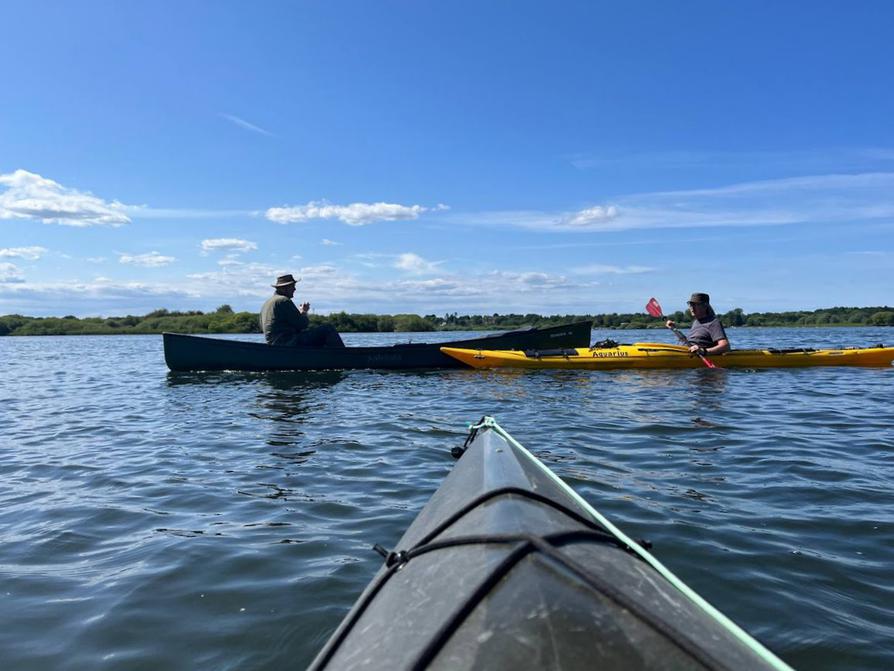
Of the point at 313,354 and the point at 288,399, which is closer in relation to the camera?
the point at 288,399

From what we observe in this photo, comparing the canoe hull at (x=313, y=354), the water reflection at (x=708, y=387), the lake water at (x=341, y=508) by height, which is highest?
the canoe hull at (x=313, y=354)

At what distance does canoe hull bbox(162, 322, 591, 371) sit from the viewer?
49.0 feet

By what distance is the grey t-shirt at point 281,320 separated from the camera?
14750mm

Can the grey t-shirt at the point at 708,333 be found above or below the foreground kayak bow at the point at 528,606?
above

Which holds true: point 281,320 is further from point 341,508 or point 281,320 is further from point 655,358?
point 341,508

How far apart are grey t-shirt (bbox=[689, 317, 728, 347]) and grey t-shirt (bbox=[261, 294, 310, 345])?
975 centimetres

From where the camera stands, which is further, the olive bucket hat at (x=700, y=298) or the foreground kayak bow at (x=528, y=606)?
the olive bucket hat at (x=700, y=298)

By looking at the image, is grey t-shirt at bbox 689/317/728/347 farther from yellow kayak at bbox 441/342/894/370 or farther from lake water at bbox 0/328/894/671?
lake water at bbox 0/328/894/671

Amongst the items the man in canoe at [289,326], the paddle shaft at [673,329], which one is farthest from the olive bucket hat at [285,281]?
the paddle shaft at [673,329]

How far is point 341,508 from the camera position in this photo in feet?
16.2

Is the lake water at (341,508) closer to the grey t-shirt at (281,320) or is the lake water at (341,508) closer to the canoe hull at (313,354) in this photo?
the canoe hull at (313,354)

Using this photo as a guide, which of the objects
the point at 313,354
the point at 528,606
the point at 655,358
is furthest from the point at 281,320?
the point at 528,606

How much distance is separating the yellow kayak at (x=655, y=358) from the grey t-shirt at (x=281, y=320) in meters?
4.02

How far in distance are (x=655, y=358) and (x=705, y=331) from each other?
1310mm
